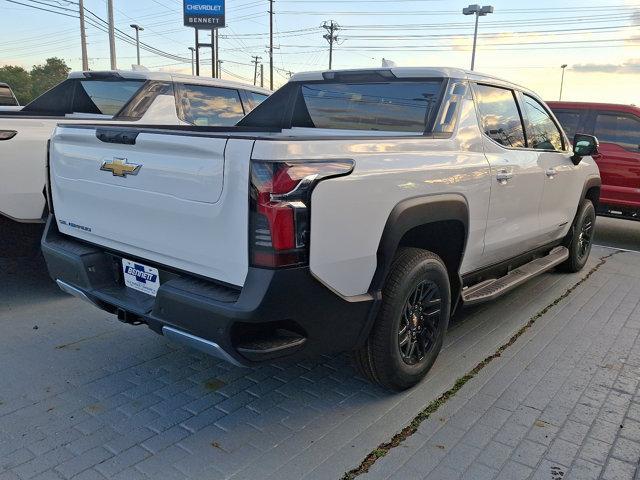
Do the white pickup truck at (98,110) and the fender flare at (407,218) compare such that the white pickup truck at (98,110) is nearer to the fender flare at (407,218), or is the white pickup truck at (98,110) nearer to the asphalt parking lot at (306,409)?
the asphalt parking lot at (306,409)

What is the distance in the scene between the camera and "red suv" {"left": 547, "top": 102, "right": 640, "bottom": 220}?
773 cm

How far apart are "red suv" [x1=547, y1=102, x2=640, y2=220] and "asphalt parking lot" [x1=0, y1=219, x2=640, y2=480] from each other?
3933mm

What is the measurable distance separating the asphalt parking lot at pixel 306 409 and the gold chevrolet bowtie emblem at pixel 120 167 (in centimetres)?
129

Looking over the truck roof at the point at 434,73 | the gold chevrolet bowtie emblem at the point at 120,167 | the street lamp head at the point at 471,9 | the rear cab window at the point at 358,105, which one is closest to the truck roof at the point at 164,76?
the rear cab window at the point at 358,105

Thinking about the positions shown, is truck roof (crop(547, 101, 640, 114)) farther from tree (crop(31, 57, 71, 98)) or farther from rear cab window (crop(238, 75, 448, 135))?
tree (crop(31, 57, 71, 98))

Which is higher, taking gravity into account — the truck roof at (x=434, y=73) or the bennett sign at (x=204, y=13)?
the bennett sign at (x=204, y=13)

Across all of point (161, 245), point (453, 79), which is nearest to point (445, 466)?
point (161, 245)

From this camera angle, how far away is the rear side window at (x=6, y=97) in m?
12.3

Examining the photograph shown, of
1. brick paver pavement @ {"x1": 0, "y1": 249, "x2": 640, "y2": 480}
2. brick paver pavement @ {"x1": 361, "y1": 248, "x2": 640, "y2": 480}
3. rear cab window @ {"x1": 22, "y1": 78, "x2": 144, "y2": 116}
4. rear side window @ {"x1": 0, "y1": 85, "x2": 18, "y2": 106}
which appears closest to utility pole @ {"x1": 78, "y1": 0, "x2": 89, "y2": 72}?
rear side window @ {"x1": 0, "y1": 85, "x2": 18, "y2": 106}

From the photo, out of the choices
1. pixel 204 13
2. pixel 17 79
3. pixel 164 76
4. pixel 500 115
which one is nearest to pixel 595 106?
pixel 500 115

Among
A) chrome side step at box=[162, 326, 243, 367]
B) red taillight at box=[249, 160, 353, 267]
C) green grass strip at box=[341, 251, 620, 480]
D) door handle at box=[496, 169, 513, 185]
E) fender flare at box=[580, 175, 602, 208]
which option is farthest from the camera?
fender flare at box=[580, 175, 602, 208]

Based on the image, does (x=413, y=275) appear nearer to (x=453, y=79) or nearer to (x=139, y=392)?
(x=453, y=79)

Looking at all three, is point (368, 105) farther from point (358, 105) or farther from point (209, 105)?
point (209, 105)

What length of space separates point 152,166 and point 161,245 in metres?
0.39
